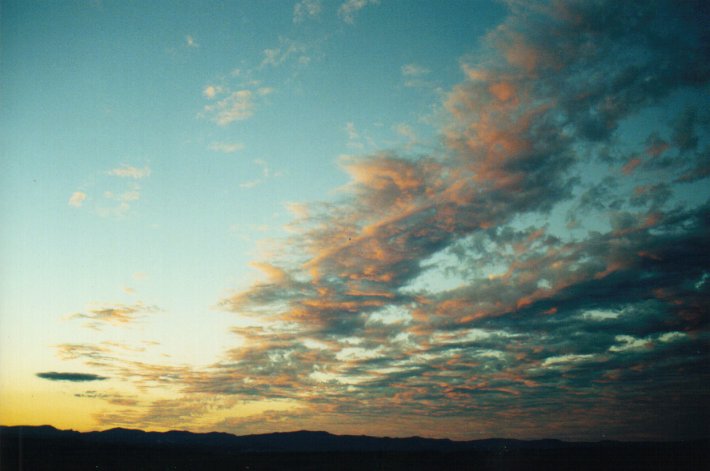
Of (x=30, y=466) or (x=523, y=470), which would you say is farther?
(x=523, y=470)

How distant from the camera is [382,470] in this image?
112m

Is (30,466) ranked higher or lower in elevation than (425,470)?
higher

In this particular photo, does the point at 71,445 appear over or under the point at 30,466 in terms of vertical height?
under

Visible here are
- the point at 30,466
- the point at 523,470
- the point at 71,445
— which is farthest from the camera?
the point at 71,445

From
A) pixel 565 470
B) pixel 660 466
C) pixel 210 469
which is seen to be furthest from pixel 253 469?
pixel 660 466

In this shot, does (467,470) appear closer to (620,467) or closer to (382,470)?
(382,470)

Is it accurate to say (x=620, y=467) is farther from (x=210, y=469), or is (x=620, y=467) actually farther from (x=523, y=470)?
(x=210, y=469)

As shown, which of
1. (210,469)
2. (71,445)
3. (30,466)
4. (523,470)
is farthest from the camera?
(71,445)

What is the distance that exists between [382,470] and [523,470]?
124 ft

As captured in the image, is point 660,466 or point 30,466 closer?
point 30,466

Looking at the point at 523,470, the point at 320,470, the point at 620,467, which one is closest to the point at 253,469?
the point at 320,470

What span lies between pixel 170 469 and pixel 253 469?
Answer: 20129mm

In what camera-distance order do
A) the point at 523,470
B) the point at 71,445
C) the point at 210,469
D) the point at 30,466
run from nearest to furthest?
the point at 30,466 → the point at 210,469 → the point at 523,470 → the point at 71,445

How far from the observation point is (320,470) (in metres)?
108
